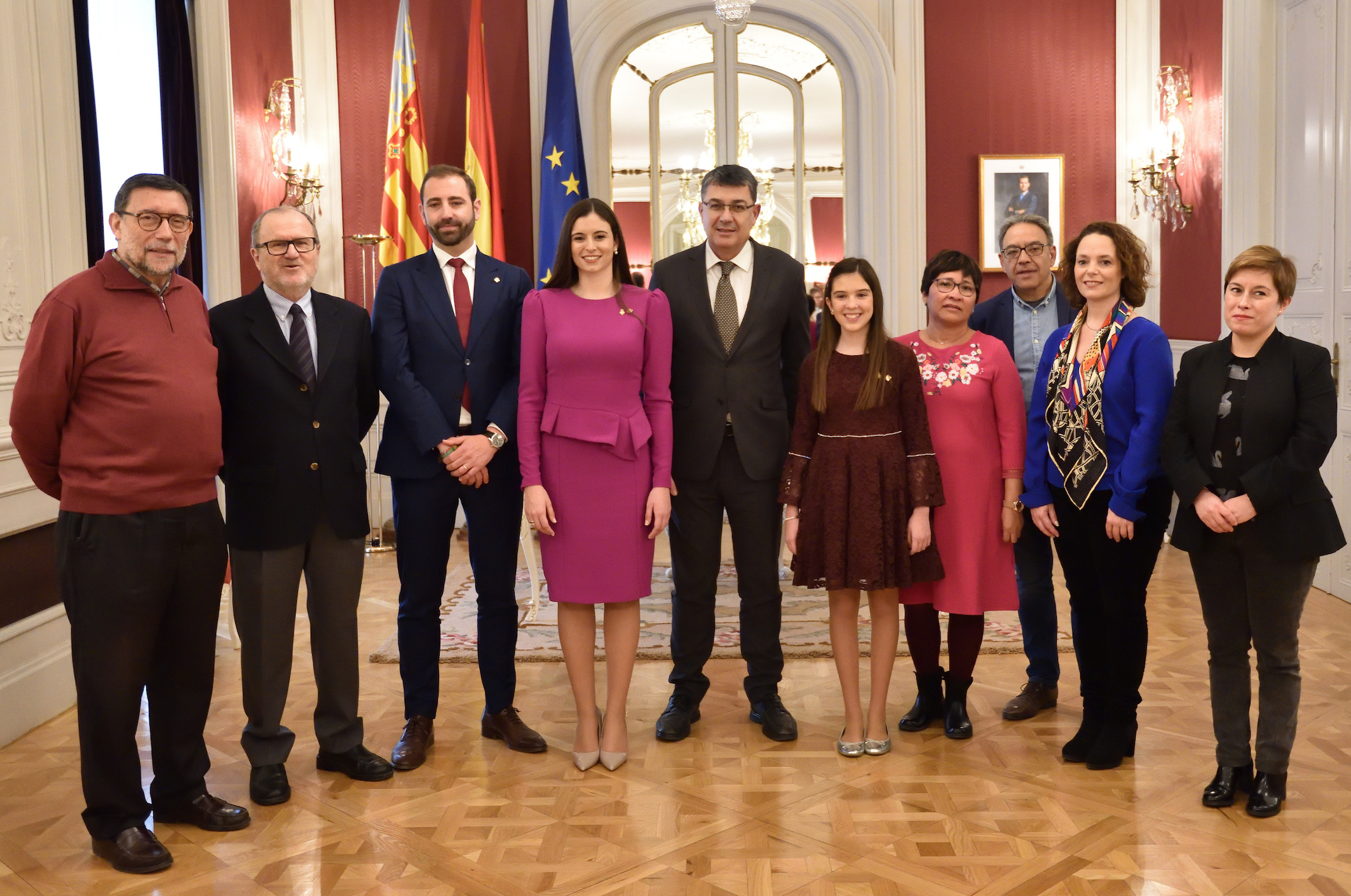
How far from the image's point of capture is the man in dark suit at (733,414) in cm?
328

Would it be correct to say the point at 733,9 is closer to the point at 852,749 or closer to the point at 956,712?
the point at 956,712

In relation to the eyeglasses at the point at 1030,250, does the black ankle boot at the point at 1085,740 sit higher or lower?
lower

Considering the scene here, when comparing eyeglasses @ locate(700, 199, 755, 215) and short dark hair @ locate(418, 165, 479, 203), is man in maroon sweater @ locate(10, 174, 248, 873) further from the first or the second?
eyeglasses @ locate(700, 199, 755, 215)

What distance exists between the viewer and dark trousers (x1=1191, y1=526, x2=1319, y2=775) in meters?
2.65

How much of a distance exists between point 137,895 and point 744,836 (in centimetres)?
139

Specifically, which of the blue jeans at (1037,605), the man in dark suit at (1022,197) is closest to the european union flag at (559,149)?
the man in dark suit at (1022,197)

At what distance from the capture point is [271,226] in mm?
2863

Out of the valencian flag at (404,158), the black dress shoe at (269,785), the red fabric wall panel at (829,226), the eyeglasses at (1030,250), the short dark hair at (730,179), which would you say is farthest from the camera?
the red fabric wall panel at (829,226)

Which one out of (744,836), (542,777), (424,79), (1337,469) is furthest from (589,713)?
(424,79)

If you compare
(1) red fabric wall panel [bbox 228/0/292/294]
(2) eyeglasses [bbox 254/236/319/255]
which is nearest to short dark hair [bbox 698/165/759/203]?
(2) eyeglasses [bbox 254/236/319/255]

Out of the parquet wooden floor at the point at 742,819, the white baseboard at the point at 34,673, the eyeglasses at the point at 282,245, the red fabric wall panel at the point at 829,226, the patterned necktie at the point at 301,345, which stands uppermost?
the red fabric wall panel at the point at 829,226

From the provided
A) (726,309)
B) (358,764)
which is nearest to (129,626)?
(358,764)

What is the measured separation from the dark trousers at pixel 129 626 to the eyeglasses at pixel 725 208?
64.5 inches

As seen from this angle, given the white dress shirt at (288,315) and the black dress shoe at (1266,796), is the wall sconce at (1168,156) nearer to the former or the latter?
the black dress shoe at (1266,796)
